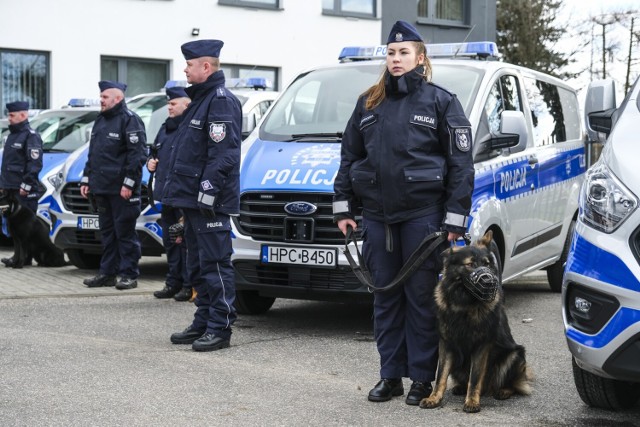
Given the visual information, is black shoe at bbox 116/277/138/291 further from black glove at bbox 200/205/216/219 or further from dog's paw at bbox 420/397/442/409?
dog's paw at bbox 420/397/442/409

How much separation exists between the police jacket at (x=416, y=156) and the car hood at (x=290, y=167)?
1808 mm

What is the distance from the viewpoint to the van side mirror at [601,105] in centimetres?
570

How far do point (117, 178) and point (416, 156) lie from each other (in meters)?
5.14

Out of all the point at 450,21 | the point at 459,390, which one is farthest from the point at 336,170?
the point at 450,21

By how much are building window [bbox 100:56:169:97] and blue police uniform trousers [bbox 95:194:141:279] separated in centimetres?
1302

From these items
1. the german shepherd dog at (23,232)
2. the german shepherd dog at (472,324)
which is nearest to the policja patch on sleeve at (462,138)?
the german shepherd dog at (472,324)

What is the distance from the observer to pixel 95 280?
1038 cm

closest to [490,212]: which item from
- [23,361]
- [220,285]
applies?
[220,285]

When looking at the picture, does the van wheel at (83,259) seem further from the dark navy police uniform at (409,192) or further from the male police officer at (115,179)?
the dark navy police uniform at (409,192)

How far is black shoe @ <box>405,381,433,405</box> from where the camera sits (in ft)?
18.7

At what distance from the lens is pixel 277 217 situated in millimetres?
7727

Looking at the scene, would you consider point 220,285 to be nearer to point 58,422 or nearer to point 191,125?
point 191,125

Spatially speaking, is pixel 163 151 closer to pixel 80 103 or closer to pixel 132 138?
pixel 132 138

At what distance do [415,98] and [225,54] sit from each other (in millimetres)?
18918
